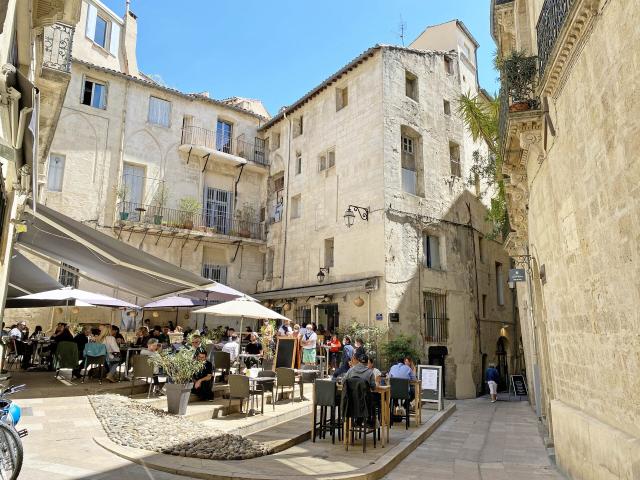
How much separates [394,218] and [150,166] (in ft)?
36.1

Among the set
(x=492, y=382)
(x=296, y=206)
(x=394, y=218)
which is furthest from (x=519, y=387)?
(x=296, y=206)

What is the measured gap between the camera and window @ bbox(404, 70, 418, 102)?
20.2 m

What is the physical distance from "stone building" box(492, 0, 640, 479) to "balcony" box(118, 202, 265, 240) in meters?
15.6

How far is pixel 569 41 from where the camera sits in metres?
5.44

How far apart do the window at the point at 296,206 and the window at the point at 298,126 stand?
3155 mm

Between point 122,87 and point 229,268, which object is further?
point 229,268

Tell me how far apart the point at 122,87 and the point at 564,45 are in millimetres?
19569

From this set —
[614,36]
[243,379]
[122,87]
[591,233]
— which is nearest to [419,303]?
[243,379]

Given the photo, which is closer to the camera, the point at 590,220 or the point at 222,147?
the point at 590,220

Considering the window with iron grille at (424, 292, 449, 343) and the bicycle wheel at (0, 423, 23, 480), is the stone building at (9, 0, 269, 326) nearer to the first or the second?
the window with iron grille at (424, 292, 449, 343)

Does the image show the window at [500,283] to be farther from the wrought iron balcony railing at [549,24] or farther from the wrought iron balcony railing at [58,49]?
the wrought iron balcony railing at [58,49]

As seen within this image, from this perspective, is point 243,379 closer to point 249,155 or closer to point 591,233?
point 591,233

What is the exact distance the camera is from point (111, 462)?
5.47 meters

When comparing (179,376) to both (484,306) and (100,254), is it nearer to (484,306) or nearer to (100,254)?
(100,254)
